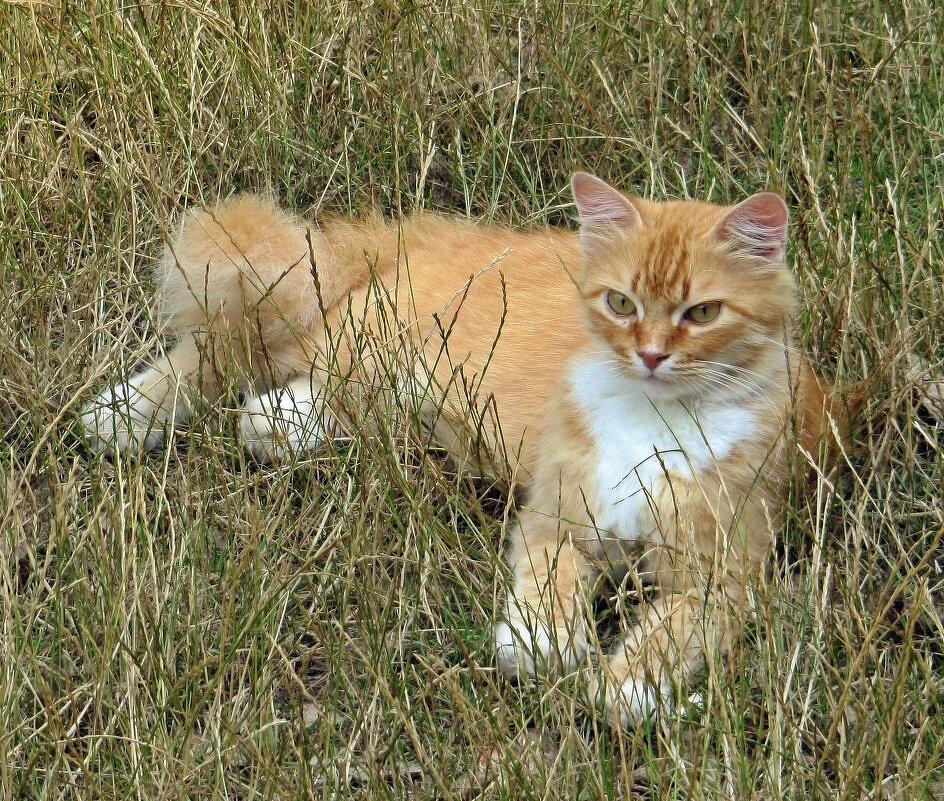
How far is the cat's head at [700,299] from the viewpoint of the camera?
2.70 m

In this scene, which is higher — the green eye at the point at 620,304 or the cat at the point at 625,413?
the green eye at the point at 620,304

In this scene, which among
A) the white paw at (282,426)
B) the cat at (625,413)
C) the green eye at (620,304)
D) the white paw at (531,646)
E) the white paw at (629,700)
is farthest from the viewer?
the white paw at (282,426)

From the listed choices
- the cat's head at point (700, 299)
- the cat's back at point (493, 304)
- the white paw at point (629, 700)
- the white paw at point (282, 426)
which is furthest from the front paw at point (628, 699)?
the white paw at point (282, 426)

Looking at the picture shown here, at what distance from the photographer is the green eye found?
281 centimetres

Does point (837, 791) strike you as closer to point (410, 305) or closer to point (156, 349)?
point (410, 305)

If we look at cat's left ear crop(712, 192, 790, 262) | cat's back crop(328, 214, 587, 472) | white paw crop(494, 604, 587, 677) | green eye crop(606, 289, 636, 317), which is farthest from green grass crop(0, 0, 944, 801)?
green eye crop(606, 289, 636, 317)

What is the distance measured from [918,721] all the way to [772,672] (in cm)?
34

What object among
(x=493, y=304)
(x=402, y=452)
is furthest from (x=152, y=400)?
(x=493, y=304)

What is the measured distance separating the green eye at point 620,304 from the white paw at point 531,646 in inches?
27.8

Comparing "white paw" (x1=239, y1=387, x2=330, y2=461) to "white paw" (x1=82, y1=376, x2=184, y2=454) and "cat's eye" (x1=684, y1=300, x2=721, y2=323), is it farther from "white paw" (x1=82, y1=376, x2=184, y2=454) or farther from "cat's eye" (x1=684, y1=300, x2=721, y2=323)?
"cat's eye" (x1=684, y1=300, x2=721, y2=323)

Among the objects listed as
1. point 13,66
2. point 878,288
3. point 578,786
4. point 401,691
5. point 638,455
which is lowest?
point 578,786

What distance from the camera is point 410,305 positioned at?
3.56 m

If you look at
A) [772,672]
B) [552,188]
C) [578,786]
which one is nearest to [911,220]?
[552,188]

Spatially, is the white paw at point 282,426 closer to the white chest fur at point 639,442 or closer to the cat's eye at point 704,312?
the white chest fur at point 639,442
